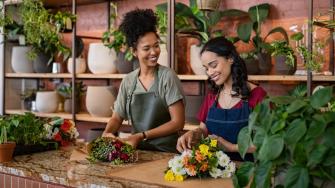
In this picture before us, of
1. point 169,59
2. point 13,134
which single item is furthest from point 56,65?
point 13,134

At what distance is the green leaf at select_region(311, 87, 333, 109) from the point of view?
1.11 meters

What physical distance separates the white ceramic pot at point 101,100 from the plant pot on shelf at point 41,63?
33.4 inches

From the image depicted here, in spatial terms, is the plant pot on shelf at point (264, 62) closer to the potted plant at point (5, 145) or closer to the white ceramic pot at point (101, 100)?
the white ceramic pot at point (101, 100)

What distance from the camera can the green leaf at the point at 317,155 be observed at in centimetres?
106

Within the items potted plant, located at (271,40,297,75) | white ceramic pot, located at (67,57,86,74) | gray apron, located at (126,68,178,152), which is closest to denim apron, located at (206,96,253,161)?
gray apron, located at (126,68,178,152)

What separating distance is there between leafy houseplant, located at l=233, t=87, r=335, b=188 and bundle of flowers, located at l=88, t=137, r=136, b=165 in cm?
88

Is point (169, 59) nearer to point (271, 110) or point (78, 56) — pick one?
point (78, 56)

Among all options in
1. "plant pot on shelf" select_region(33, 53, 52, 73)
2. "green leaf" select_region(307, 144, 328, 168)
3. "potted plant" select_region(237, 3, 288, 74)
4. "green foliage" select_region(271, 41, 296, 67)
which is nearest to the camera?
"green leaf" select_region(307, 144, 328, 168)

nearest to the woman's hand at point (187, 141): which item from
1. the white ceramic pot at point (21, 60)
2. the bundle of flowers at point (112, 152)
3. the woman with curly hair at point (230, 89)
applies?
the woman with curly hair at point (230, 89)

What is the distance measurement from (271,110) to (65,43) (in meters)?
4.18

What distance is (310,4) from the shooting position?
9.85 feet

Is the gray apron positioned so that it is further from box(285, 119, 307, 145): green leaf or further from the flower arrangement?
box(285, 119, 307, 145): green leaf

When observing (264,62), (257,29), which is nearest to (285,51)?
(264,62)

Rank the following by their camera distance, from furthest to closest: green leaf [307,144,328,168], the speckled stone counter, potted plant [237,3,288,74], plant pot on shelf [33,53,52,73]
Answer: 1. plant pot on shelf [33,53,52,73]
2. potted plant [237,3,288,74]
3. the speckled stone counter
4. green leaf [307,144,328,168]
